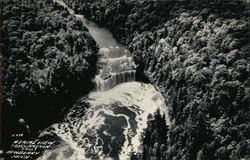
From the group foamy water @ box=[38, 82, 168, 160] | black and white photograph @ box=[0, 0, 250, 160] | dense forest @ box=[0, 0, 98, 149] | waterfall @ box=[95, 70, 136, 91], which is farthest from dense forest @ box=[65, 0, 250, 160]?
dense forest @ box=[0, 0, 98, 149]

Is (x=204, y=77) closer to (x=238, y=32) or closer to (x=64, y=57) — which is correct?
(x=238, y=32)

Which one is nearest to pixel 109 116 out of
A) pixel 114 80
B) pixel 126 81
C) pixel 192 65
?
pixel 114 80

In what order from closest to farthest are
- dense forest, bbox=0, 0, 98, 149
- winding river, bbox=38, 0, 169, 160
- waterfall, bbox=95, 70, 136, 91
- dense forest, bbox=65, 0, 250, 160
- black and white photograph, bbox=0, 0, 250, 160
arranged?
dense forest, bbox=65, 0, 250, 160, black and white photograph, bbox=0, 0, 250, 160, winding river, bbox=38, 0, 169, 160, dense forest, bbox=0, 0, 98, 149, waterfall, bbox=95, 70, 136, 91

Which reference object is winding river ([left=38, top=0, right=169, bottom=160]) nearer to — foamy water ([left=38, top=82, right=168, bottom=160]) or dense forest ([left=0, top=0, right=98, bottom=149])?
foamy water ([left=38, top=82, right=168, bottom=160])

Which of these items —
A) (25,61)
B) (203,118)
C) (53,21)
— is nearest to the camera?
(203,118)

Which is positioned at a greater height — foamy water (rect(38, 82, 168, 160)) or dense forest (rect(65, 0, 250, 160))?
dense forest (rect(65, 0, 250, 160))

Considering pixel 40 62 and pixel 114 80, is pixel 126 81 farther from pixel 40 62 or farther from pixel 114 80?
pixel 40 62

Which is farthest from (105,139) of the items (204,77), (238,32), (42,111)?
(238,32)
